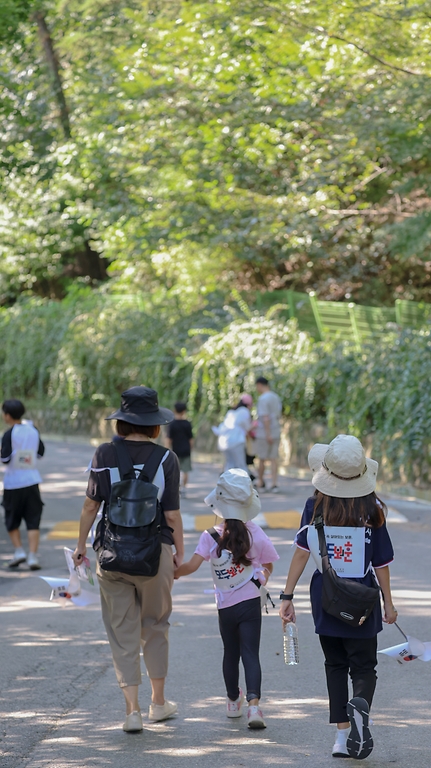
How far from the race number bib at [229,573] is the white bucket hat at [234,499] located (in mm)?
203

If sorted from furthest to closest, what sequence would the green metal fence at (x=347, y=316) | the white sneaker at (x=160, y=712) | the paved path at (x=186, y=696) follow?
1. the green metal fence at (x=347, y=316)
2. the white sneaker at (x=160, y=712)
3. the paved path at (x=186, y=696)

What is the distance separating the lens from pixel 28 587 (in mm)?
9734

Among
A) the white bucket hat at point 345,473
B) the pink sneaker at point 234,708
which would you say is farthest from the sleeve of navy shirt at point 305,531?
the pink sneaker at point 234,708

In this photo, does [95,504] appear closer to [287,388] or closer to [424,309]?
[287,388]

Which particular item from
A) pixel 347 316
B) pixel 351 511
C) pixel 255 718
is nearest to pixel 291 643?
pixel 255 718

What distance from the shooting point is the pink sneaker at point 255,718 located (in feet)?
17.4

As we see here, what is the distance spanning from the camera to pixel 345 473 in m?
4.75

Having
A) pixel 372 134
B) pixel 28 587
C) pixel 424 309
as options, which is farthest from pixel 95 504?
pixel 424 309

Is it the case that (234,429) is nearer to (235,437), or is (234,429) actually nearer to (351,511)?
(235,437)

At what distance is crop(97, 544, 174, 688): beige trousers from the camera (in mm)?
5340

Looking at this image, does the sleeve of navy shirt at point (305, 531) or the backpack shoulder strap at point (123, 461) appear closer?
the sleeve of navy shirt at point (305, 531)

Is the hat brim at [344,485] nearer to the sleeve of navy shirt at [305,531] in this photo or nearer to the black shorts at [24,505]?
the sleeve of navy shirt at [305,531]

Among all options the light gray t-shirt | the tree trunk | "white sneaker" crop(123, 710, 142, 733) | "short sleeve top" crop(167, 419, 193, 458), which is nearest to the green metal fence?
the light gray t-shirt

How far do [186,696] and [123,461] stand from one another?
163cm
